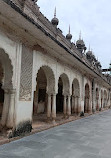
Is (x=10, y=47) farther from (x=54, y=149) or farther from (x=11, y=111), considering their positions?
(x=54, y=149)

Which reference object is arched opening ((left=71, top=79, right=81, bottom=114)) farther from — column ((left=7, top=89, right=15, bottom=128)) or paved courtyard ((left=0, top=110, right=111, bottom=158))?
column ((left=7, top=89, right=15, bottom=128))

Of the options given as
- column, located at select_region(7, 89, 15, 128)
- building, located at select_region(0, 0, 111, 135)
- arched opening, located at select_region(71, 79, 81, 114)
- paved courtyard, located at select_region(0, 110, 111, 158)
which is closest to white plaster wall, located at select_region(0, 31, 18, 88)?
building, located at select_region(0, 0, 111, 135)

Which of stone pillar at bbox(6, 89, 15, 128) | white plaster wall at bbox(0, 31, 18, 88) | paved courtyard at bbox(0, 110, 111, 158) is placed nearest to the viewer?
paved courtyard at bbox(0, 110, 111, 158)

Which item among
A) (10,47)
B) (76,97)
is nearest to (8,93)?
(10,47)

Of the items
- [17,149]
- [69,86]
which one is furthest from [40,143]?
[69,86]

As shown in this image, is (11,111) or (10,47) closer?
(10,47)

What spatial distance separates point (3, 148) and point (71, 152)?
5.54 ft

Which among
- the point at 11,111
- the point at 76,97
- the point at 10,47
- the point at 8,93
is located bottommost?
the point at 11,111

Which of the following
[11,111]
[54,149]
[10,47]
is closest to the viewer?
[54,149]

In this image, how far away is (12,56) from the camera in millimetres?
5281

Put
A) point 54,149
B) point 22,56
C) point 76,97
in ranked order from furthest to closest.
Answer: point 76,97 → point 22,56 → point 54,149

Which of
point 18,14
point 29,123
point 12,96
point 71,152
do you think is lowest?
point 71,152

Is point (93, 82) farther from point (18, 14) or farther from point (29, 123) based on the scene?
point (18, 14)

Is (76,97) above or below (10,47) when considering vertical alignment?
below
